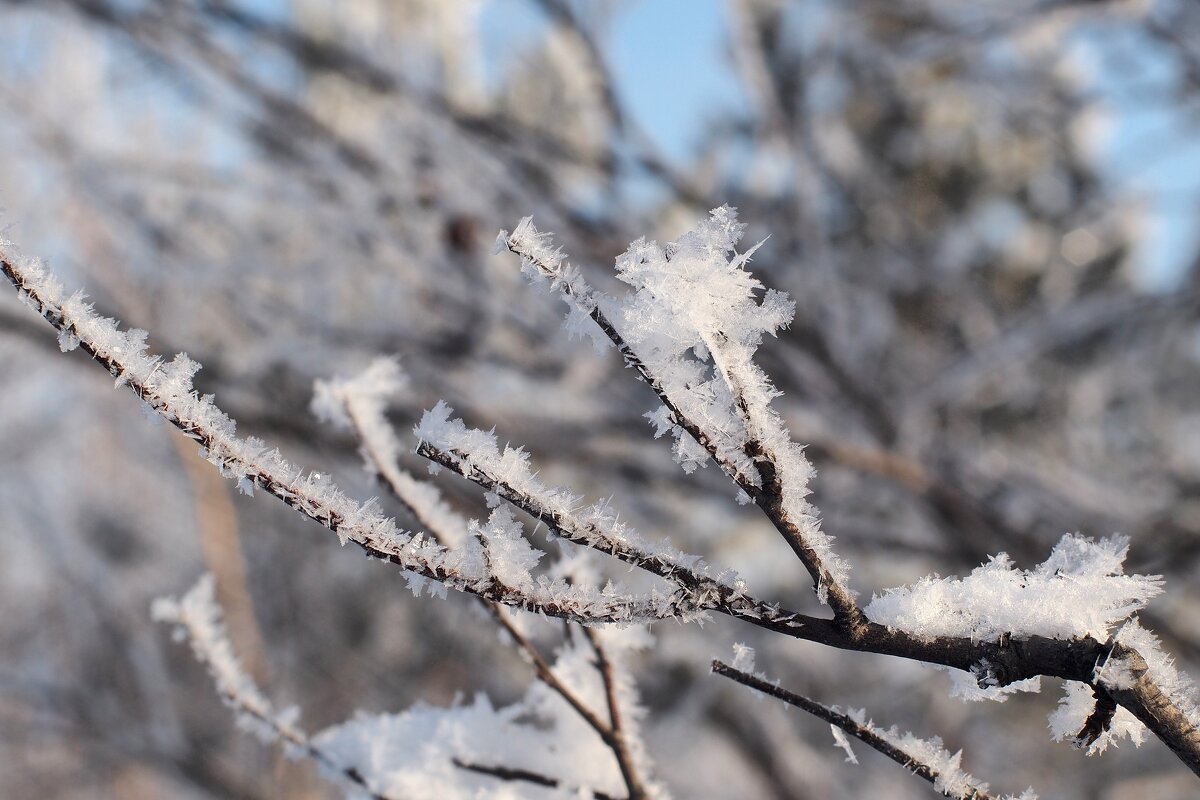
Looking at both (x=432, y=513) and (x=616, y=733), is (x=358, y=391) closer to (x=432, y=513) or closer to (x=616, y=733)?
(x=432, y=513)

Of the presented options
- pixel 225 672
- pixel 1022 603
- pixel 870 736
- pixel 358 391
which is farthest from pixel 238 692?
pixel 1022 603

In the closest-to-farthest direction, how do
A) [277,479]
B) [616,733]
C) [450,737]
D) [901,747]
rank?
[277,479], [901,747], [616,733], [450,737]

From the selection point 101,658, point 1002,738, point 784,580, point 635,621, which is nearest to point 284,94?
point 635,621

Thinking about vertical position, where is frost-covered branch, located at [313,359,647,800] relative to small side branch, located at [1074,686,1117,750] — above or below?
above

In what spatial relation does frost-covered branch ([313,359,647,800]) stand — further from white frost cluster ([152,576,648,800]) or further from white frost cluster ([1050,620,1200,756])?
white frost cluster ([1050,620,1200,756])

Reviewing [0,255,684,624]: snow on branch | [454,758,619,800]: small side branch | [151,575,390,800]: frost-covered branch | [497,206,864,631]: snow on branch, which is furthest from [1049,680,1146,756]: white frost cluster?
[151,575,390,800]: frost-covered branch

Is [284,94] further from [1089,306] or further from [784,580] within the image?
[784,580]

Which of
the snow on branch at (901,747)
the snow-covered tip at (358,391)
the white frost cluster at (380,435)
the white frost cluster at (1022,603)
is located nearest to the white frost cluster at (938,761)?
the snow on branch at (901,747)

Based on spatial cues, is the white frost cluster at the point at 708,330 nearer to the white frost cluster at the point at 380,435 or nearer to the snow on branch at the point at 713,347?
the snow on branch at the point at 713,347
